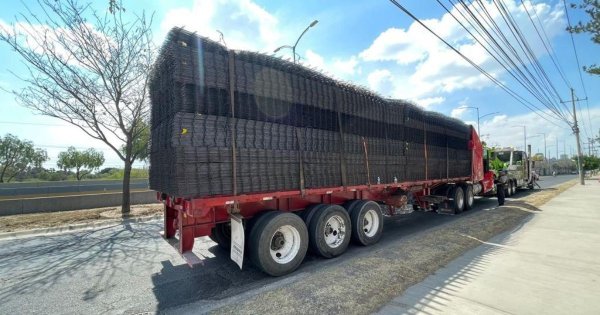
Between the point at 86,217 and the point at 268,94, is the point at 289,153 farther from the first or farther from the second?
the point at 86,217

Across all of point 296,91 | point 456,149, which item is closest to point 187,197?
point 296,91

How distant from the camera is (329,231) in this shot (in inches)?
243

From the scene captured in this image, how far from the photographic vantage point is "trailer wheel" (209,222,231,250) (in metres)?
6.09

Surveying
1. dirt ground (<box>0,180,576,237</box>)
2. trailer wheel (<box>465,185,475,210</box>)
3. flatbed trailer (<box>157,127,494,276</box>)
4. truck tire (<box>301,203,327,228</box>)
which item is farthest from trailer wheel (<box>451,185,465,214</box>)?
truck tire (<box>301,203,327,228</box>)

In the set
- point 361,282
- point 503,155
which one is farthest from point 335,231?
point 503,155

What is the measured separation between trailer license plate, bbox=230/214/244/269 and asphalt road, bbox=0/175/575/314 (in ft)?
1.29

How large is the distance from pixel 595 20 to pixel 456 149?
17.7 feet

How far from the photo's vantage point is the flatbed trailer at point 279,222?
4805 mm

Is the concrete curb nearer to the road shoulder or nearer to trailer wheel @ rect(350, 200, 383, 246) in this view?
the road shoulder

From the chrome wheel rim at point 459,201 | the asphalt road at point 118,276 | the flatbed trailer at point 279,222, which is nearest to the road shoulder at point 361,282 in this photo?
the asphalt road at point 118,276

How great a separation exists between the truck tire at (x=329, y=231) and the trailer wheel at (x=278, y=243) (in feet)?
1.03

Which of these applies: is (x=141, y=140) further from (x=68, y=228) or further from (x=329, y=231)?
(x=329, y=231)

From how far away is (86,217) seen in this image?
10.9m

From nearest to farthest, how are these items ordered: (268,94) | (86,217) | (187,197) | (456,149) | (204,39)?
(187,197), (204,39), (268,94), (86,217), (456,149)
